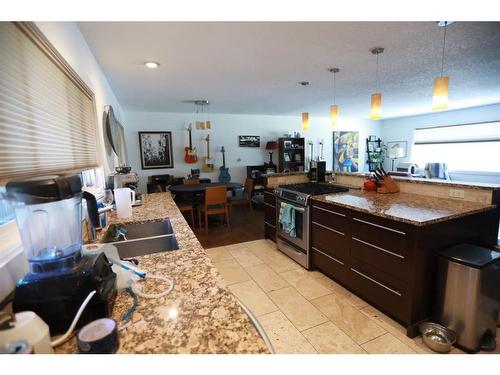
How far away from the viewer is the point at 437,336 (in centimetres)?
158

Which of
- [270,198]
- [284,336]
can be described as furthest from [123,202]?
[270,198]

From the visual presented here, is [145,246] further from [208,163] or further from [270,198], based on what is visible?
[208,163]

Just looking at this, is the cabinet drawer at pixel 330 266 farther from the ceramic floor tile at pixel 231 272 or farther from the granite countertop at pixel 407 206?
the ceramic floor tile at pixel 231 272

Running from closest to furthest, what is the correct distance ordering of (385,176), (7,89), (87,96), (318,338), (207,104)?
(7,89) < (318,338) < (87,96) < (385,176) < (207,104)

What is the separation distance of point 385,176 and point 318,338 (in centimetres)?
177

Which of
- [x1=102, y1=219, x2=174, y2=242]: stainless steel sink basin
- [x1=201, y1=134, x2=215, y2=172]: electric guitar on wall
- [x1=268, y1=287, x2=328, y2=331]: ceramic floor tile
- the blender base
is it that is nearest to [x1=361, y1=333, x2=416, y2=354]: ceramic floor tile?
[x1=268, y1=287, x2=328, y2=331]: ceramic floor tile

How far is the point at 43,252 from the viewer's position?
0.79 metres

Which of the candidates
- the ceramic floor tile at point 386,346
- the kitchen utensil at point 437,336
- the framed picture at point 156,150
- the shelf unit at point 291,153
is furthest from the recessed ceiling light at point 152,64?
the shelf unit at point 291,153

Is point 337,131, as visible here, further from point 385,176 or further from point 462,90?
point 385,176

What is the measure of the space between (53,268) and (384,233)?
1.91 metres

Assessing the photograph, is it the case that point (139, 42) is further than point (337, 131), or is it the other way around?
point (337, 131)
